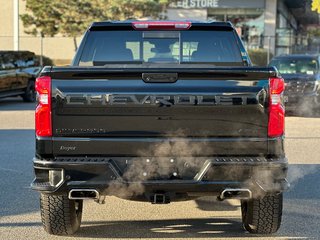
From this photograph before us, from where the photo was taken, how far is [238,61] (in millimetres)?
6484

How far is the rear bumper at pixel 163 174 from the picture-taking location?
4777mm

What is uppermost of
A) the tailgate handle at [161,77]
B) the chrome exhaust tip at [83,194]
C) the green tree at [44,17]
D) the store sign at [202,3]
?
the store sign at [202,3]

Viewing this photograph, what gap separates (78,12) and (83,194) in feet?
95.0

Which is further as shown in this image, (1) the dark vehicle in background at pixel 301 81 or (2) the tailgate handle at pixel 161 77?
Result: (1) the dark vehicle in background at pixel 301 81

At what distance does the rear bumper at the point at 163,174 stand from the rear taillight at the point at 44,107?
0.24 metres

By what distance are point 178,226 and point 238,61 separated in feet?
6.24

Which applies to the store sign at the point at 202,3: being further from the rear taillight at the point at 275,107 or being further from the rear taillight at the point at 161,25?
the rear taillight at the point at 275,107

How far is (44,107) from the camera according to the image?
4.82m

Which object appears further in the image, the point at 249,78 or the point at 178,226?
the point at 178,226

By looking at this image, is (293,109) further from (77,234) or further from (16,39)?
(16,39)

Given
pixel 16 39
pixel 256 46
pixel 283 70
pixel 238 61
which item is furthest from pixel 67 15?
pixel 238 61

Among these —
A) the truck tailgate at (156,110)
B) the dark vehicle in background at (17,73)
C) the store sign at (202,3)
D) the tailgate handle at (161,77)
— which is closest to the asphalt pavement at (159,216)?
the truck tailgate at (156,110)

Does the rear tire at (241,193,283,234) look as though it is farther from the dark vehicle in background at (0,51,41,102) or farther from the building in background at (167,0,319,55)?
the building in background at (167,0,319,55)

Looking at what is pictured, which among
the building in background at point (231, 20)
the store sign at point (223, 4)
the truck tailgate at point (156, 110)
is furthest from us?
the store sign at point (223, 4)
